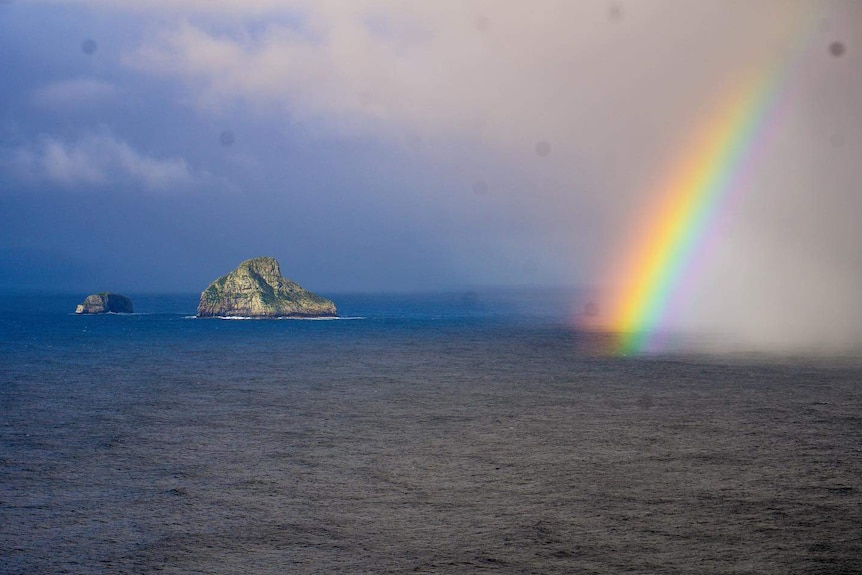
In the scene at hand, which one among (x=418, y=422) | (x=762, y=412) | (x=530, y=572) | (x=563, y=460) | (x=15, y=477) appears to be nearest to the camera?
(x=530, y=572)

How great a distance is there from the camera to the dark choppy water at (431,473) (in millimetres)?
22391

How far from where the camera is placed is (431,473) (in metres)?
33.2

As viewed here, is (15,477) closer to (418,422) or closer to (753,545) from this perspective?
(418,422)

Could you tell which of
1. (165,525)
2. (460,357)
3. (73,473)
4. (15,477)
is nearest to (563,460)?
(165,525)

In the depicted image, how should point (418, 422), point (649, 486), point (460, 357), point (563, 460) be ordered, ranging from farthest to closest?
point (460, 357) < point (418, 422) < point (563, 460) < point (649, 486)

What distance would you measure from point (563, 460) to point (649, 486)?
609 centimetres

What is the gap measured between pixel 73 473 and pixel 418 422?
20.6 m

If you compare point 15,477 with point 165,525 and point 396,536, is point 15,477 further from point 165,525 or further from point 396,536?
point 396,536

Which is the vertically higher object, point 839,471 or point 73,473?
point 839,471

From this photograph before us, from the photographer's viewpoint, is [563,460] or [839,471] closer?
[839,471]

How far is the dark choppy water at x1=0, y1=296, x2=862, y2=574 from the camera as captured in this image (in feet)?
73.5

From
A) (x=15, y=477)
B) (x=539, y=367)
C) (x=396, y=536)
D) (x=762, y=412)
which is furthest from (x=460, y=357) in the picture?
(x=396, y=536)

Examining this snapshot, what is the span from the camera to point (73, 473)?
33656 millimetres

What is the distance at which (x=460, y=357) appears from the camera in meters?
98.4
